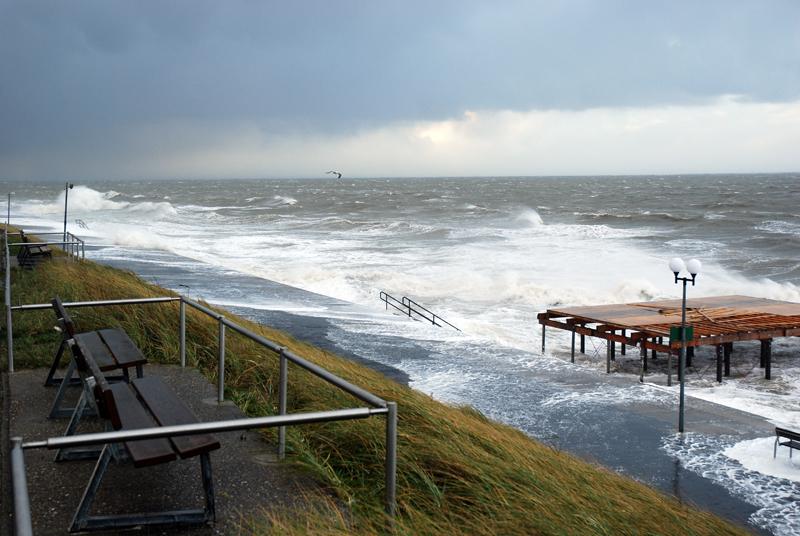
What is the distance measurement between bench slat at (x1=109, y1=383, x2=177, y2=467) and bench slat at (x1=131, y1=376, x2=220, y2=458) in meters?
0.06

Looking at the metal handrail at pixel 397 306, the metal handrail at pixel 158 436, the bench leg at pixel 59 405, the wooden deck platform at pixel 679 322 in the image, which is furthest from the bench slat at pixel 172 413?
the metal handrail at pixel 397 306

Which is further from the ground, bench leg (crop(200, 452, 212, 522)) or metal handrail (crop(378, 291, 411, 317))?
bench leg (crop(200, 452, 212, 522))

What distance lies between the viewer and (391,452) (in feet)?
13.6

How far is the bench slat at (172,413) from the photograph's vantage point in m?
4.19

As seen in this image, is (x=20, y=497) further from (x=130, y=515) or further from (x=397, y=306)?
(x=397, y=306)

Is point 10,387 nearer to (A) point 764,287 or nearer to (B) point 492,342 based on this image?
(B) point 492,342

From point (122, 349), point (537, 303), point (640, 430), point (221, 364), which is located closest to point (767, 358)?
point (640, 430)

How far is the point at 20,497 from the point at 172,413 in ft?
7.62

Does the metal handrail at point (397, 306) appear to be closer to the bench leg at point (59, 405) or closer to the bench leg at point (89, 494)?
the bench leg at point (59, 405)

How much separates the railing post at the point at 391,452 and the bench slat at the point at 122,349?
9.18ft

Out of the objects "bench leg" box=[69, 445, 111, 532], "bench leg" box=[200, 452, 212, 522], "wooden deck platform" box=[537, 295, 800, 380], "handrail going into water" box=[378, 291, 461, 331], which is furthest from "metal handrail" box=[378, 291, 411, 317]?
"bench leg" box=[69, 445, 111, 532]

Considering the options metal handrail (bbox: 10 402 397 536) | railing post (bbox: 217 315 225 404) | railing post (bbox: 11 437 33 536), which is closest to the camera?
railing post (bbox: 11 437 33 536)

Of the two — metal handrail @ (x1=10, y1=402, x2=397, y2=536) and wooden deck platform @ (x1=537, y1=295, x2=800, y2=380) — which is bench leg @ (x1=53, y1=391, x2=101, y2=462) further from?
wooden deck platform @ (x1=537, y1=295, x2=800, y2=380)

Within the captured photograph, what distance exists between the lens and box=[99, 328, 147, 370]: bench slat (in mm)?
6223
